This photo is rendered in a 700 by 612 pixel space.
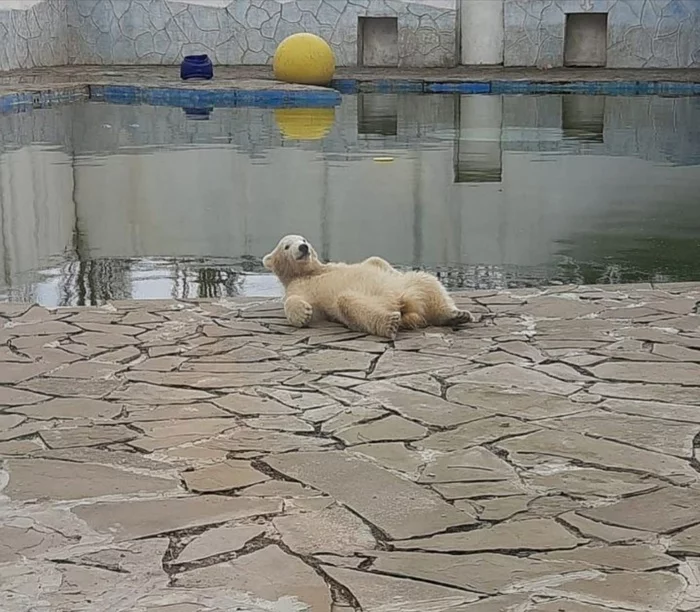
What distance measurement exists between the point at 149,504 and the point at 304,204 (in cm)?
538

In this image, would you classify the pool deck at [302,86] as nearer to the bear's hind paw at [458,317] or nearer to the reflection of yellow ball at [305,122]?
the reflection of yellow ball at [305,122]

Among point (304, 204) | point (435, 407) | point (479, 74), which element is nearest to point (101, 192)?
point (304, 204)

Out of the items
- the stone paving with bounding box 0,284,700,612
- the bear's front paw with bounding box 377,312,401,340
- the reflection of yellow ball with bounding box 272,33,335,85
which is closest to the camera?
the stone paving with bounding box 0,284,700,612

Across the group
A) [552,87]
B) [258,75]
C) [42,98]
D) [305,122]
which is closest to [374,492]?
[305,122]

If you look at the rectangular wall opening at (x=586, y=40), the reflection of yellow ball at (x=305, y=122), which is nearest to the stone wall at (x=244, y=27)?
the rectangular wall opening at (x=586, y=40)

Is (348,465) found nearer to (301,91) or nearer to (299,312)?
(299,312)

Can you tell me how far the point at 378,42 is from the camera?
2116 centimetres

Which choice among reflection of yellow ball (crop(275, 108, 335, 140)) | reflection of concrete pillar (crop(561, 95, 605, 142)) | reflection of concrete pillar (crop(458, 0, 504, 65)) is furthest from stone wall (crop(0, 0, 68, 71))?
reflection of concrete pillar (crop(561, 95, 605, 142))

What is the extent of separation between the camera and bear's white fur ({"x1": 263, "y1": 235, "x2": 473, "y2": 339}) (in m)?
4.74

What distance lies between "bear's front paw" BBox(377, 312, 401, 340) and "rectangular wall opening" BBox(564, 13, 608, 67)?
55.6ft

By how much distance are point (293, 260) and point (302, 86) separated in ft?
40.1

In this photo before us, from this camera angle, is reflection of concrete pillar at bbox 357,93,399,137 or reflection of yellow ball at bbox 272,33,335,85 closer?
reflection of concrete pillar at bbox 357,93,399,137

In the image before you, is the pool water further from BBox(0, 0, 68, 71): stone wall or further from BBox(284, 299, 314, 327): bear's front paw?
BBox(0, 0, 68, 71): stone wall

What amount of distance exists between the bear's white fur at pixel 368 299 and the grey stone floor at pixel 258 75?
1195cm
